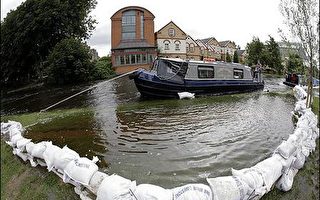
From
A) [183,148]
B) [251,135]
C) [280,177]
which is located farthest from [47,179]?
[251,135]

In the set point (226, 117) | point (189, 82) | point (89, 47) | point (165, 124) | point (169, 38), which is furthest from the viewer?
point (189, 82)

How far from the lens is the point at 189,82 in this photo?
11125 millimetres

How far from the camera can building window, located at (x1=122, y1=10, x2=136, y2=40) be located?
147 inches

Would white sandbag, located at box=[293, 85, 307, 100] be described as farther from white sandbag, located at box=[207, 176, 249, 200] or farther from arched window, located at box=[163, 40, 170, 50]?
arched window, located at box=[163, 40, 170, 50]

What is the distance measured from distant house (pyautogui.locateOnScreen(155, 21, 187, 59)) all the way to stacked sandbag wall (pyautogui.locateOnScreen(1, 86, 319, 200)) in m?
1.57

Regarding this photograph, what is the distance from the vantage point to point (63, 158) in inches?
202

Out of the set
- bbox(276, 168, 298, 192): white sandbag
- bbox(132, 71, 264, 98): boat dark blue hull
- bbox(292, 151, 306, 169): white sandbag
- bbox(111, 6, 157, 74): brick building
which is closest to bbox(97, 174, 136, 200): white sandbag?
bbox(111, 6, 157, 74): brick building

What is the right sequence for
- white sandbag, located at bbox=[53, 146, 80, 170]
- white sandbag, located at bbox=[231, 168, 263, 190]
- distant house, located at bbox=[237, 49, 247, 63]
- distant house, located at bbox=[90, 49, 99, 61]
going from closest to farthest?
1. distant house, located at bbox=[237, 49, 247, 63]
2. white sandbag, located at bbox=[231, 168, 263, 190]
3. distant house, located at bbox=[90, 49, 99, 61]
4. white sandbag, located at bbox=[53, 146, 80, 170]

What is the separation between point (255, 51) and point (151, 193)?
220 centimetres

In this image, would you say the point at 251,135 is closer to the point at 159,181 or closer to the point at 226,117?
the point at 226,117

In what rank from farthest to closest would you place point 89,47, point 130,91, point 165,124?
point 130,91, point 165,124, point 89,47

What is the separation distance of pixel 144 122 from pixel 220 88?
3646mm

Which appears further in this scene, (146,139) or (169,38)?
(146,139)

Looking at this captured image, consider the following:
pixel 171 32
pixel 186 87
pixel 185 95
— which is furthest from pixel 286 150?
pixel 185 95
